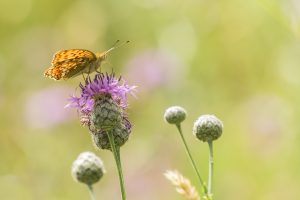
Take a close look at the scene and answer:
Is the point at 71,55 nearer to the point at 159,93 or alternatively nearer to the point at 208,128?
the point at 208,128

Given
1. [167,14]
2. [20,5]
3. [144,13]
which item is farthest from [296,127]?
[20,5]

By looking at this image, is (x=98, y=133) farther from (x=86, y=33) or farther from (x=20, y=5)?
(x=20, y=5)

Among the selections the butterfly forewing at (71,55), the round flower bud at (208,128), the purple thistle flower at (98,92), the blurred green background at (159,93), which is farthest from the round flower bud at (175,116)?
the blurred green background at (159,93)

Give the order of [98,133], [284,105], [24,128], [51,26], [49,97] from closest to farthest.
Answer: [98,133] < [284,105] < [24,128] < [49,97] < [51,26]

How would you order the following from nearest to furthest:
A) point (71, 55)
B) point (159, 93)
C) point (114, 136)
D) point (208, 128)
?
point (114, 136)
point (71, 55)
point (208, 128)
point (159, 93)

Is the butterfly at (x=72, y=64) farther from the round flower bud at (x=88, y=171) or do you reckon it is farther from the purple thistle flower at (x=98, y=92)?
the round flower bud at (x=88, y=171)

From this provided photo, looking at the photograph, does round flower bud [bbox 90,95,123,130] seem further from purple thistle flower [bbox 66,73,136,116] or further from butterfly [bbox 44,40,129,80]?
butterfly [bbox 44,40,129,80]

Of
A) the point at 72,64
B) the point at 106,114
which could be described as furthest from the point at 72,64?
the point at 106,114
